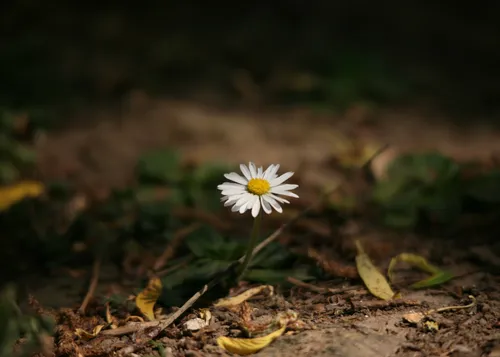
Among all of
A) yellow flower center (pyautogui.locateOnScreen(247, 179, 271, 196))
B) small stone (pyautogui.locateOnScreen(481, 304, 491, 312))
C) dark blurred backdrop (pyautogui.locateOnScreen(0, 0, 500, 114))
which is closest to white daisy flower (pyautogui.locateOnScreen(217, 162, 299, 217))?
yellow flower center (pyautogui.locateOnScreen(247, 179, 271, 196))

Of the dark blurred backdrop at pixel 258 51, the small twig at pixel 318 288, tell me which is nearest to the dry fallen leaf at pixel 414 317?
the small twig at pixel 318 288

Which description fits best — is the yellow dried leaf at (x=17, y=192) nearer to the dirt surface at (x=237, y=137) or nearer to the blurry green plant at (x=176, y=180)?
the dirt surface at (x=237, y=137)

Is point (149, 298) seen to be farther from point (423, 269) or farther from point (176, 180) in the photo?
point (176, 180)

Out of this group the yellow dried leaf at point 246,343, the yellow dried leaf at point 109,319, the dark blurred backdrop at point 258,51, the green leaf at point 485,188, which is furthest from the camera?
the dark blurred backdrop at point 258,51

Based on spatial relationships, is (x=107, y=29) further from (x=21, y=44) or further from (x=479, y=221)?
(x=479, y=221)

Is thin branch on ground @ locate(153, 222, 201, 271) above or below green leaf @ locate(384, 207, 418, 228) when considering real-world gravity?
below

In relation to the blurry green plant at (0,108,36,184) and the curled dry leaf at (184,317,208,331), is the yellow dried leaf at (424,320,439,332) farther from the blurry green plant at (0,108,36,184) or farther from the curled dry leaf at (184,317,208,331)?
the blurry green plant at (0,108,36,184)
